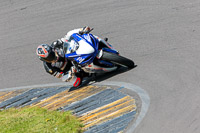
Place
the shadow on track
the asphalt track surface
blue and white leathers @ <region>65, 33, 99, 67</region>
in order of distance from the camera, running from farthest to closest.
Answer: the shadow on track → blue and white leathers @ <region>65, 33, 99, 67</region> → the asphalt track surface

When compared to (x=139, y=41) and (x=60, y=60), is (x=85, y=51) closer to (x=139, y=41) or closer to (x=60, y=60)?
(x=60, y=60)

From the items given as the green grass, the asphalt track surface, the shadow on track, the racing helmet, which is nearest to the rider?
the racing helmet

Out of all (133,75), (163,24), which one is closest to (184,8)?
(163,24)

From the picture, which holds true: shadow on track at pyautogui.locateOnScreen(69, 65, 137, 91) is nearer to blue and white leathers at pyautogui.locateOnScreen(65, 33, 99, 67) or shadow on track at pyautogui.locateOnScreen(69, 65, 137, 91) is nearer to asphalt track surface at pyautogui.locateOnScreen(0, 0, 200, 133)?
asphalt track surface at pyautogui.locateOnScreen(0, 0, 200, 133)

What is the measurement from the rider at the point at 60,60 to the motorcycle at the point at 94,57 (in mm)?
122

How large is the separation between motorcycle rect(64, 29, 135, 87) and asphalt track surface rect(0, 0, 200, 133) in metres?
0.42

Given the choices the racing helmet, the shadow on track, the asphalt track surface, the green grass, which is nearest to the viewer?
the asphalt track surface

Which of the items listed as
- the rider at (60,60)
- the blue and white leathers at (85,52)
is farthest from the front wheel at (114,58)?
the rider at (60,60)

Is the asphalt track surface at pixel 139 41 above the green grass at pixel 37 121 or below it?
above

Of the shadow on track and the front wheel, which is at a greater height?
the front wheel

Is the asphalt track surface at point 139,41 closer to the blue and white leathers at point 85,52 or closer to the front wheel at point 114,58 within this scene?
the front wheel at point 114,58

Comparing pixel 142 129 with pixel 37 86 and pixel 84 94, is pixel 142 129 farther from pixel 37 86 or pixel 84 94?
pixel 37 86

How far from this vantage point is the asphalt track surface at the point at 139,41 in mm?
6629

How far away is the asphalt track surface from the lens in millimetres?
6629
